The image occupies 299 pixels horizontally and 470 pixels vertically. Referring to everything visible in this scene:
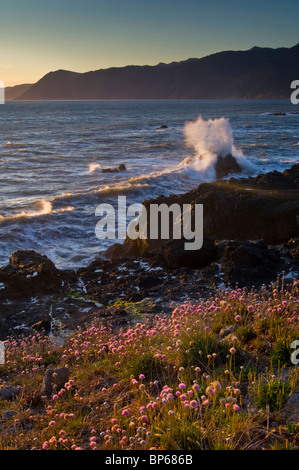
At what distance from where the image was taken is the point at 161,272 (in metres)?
10.5

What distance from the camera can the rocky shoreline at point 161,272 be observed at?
880 cm

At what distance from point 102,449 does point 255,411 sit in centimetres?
124

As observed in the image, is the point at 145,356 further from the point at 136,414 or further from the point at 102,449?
the point at 102,449

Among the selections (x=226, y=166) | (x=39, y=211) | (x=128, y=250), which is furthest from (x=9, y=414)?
(x=226, y=166)

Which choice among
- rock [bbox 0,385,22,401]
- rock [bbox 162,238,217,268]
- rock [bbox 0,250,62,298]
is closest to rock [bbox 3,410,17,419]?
rock [bbox 0,385,22,401]

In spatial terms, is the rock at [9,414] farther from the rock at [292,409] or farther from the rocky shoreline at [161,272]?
the rocky shoreline at [161,272]

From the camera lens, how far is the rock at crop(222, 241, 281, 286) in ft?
29.8

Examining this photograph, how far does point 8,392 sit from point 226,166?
86.4ft

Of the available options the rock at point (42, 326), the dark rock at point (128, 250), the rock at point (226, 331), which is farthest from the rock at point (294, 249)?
the rock at point (42, 326)

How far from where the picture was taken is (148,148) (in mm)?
43188

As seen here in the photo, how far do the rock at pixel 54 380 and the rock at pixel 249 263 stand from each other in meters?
5.04

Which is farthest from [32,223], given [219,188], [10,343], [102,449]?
[102,449]

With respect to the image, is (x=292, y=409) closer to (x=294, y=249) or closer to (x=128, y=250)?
(x=294, y=249)

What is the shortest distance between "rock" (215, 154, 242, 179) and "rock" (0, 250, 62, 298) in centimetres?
1973
